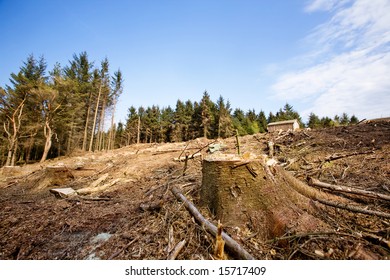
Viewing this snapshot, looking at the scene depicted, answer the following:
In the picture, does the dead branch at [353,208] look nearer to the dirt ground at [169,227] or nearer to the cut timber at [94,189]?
the dirt ground at [169,227]

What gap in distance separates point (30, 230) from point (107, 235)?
152 cm

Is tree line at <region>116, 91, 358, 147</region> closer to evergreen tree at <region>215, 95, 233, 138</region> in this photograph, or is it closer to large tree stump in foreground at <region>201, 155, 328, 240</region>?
evergreen tree at <region>215, 95, 233, 138</region>

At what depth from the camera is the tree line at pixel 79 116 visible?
55.8 ft

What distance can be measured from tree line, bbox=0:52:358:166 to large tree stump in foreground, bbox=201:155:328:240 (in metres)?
1.06

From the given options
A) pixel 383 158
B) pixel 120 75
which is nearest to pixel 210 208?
pixel 383 158

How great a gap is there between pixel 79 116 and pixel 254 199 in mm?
29382

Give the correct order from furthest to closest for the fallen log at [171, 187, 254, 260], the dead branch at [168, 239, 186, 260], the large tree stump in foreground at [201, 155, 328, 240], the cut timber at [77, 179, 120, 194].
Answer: the cut timber at [77, 179, 120, 194]
the large tree stump in foreground at [201, 155, 328, 240]
the dead branch at [168, 239, 186, 260]
the fallen log at [171, 187, 254, 260]

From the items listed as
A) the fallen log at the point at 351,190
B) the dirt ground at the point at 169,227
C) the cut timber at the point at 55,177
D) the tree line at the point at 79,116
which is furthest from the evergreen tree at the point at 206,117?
the fallen log at the point at 351,190

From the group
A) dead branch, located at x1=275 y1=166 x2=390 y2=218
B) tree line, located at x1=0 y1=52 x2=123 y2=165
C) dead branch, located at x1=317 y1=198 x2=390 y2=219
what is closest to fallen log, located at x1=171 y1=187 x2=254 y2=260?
dead branch, located at x1=275 y1=166 x2=390 y2=218

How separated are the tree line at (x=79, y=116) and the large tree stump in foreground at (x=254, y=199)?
1065 millimetres

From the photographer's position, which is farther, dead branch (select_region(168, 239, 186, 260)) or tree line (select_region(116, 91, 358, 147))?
tree line (select_region(116, 91, 358, 147))

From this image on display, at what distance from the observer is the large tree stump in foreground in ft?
8.00

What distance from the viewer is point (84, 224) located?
3271 mm
